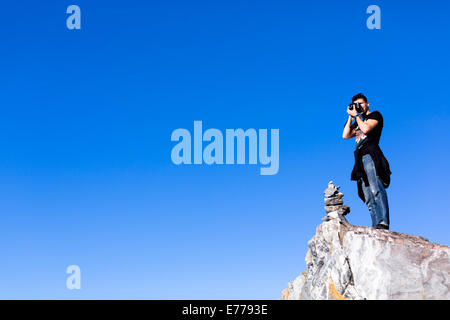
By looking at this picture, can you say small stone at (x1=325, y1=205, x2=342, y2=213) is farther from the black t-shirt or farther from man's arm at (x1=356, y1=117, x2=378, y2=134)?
man's arm at (x1=356, y1=117, x2=378, y2=134)

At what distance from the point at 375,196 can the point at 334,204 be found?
2874 millimetres

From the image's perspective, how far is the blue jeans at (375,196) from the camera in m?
15.8

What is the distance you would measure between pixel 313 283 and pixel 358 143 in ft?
17.3

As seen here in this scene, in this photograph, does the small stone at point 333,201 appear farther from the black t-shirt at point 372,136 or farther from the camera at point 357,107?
the camera at point 357,107

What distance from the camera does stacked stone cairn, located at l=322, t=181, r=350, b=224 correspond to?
59.9 feet

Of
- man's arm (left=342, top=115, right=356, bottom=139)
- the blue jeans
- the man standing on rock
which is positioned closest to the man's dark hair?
the man standing on rock

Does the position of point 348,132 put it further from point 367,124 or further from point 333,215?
point 333,215

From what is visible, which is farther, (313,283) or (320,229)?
(320,229)

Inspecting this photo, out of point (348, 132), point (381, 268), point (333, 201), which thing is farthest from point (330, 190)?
point (381, 268)

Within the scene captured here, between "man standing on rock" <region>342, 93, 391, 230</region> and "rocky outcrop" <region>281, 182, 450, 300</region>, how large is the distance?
0.93 m

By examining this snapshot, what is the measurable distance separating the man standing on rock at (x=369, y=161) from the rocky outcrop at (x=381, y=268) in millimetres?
930
